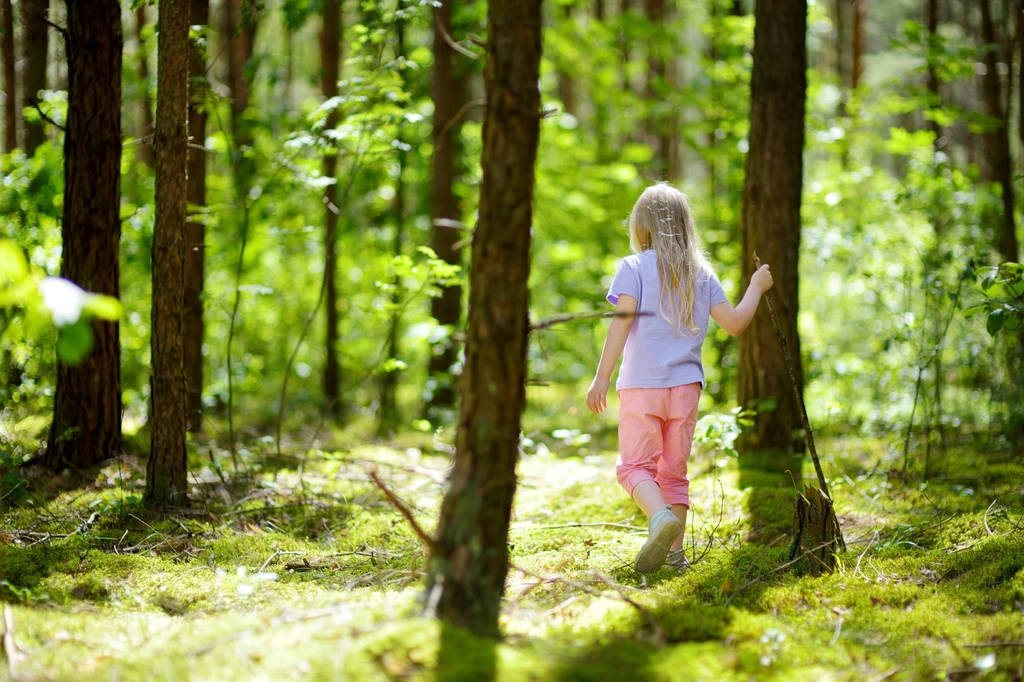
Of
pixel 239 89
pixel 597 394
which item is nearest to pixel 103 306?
pixel 597 394

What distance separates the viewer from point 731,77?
8.94 meters

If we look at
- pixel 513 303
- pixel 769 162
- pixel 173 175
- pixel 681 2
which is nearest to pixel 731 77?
pixel 769 162

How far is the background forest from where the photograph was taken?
2.72 m

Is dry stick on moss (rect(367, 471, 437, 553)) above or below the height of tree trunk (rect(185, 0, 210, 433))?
below

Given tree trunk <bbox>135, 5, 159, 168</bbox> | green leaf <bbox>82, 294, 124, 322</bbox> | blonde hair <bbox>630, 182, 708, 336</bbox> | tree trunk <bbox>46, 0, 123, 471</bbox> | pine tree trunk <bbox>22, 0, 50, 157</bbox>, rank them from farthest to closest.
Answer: pine tree trunk <bbox>22, 0, 50, 157</bbox>
tree trunk <bbox>135, 5, 159, 168</bbox>
tree trunk <bbox>46, 0, 123, 471</bbox>
blonde hair <bbox>630, 182, 708, 336</bbox>
green leaf <bbox>82, 294, 124, 322</bbox>

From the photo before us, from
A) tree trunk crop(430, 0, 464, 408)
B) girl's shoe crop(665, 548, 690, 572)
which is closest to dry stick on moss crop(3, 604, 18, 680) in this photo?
girl's shoe crop(665, 548, 690, 572)

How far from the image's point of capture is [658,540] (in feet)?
11.1

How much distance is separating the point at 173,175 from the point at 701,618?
3489 mm

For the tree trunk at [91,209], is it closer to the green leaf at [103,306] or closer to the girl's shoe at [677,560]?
the green leaf at [103,306]

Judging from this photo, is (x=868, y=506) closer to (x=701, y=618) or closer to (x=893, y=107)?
(x=701, y=618)

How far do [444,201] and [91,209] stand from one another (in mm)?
4526

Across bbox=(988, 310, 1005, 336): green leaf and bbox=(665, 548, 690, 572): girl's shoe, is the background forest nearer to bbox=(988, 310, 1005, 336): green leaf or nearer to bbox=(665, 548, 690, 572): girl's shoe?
bbox=(988, 310, 1005, 336): green leaf

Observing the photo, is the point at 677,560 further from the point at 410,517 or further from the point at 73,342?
the point at 73,342

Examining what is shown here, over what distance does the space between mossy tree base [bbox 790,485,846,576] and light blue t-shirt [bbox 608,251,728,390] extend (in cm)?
76
